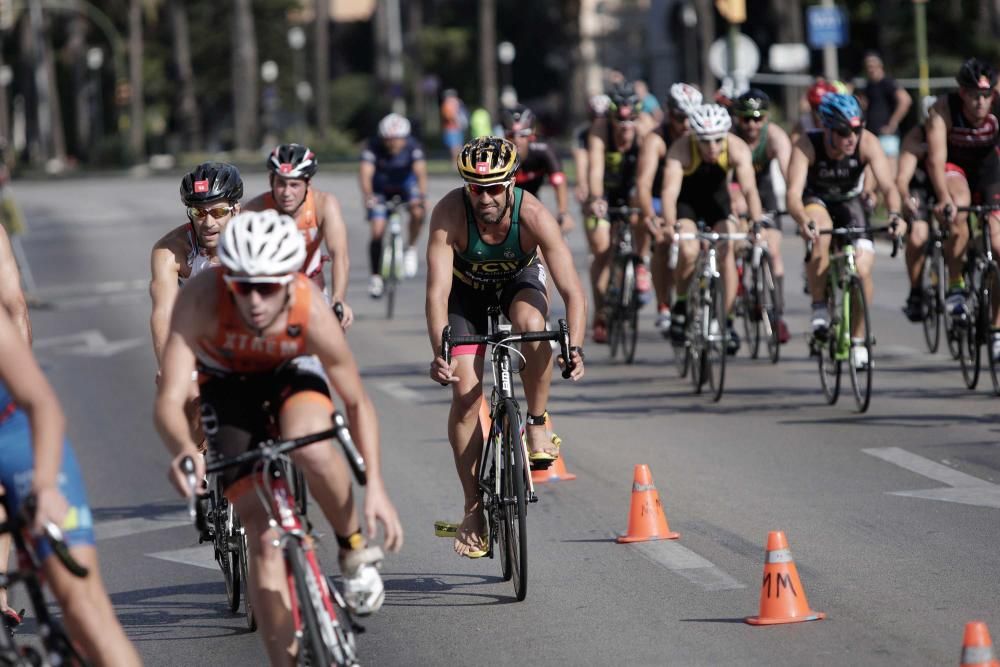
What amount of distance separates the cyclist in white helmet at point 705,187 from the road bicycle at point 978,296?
1.48m

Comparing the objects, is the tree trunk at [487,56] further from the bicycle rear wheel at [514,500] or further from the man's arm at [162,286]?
the bicycle rear wheel at [514,500]

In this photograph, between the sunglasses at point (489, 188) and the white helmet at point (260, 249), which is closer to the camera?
the white helmet at point (260, 249)

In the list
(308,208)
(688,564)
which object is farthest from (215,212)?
(688,564)

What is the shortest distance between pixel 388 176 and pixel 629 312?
536 centimetres

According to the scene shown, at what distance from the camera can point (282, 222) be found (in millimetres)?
5996

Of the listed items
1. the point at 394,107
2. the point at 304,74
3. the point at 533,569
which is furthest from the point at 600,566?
the point at 304,74

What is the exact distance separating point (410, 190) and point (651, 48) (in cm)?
6764

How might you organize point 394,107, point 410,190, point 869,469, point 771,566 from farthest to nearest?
point 394,107 < point 410,190 < point 869,469 < point 771,566

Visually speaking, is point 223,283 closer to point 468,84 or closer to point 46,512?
point 46,512

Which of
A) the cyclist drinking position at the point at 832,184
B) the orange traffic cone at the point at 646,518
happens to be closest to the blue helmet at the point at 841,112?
the cyclist drinking position at the point at 832,184

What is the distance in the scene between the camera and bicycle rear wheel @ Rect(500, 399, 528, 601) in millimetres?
7805

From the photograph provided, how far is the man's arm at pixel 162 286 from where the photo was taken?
8703 mm

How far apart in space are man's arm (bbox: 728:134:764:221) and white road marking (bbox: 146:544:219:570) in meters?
5.39

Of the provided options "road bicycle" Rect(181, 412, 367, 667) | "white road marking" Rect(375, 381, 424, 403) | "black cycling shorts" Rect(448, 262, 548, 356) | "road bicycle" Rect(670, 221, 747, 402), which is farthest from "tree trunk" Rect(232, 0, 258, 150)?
"road bicycle" Rect(181, 412, 367, 667)
